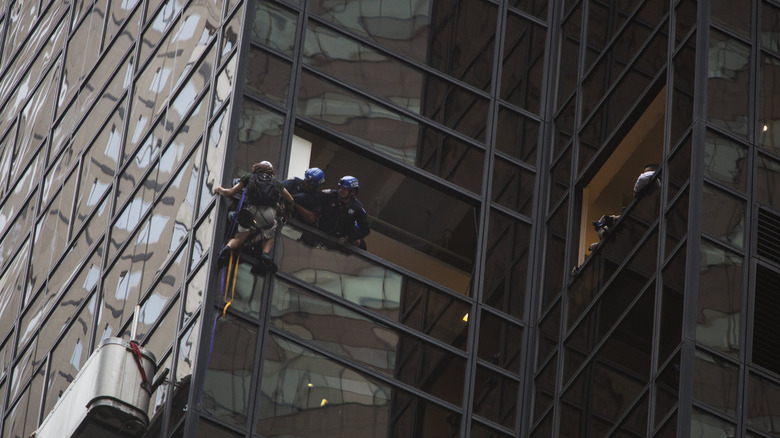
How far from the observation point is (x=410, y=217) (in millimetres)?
31109

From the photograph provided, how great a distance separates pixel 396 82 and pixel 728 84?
649cm

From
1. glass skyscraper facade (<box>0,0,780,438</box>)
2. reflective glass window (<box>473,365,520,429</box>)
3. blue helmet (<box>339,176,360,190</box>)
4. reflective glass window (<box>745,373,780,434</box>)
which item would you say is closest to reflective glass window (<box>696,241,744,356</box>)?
glass skyscraper facade (<box>0,0,780,438</box>)

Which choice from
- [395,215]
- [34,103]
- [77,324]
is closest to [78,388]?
[77,324]

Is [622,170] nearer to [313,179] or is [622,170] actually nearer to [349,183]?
[349,183]

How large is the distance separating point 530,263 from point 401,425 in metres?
4.27

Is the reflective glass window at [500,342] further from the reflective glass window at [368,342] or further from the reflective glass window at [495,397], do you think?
the reflective glass window at [368,342]

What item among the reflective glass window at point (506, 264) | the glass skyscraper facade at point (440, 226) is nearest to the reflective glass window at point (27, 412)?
the glass skyscraper facade at point (440, 226)

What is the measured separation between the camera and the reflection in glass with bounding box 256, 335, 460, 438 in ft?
87.5

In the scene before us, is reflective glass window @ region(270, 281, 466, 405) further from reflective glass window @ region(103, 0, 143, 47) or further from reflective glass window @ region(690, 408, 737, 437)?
reflective glass window @ region(103, 0, 143, 47)

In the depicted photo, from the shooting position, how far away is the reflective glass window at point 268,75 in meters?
28.7

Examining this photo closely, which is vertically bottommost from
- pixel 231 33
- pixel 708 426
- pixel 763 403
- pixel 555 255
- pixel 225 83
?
pixel 708 426

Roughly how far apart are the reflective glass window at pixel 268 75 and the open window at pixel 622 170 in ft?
17.9

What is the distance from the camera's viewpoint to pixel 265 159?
2834 cm

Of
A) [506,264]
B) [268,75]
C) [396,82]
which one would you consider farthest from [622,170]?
[268,75]
